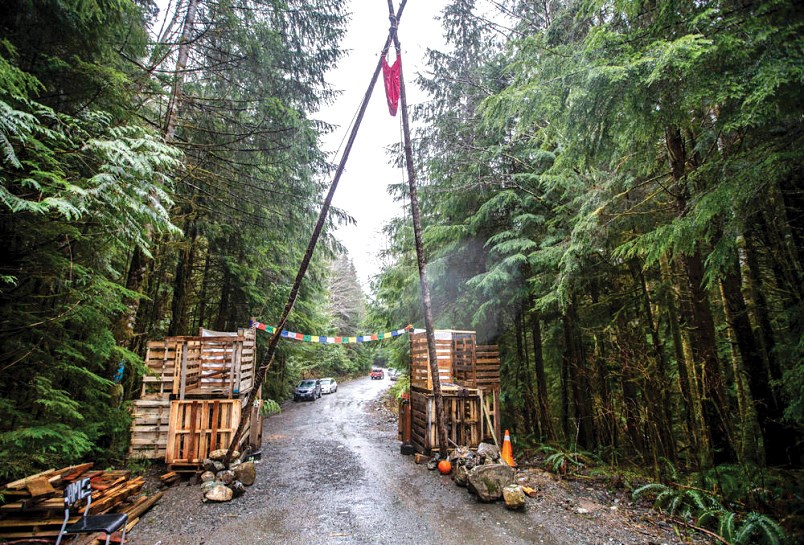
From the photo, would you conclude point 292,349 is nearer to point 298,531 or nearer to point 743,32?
point 298,531

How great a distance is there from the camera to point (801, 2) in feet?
8.21

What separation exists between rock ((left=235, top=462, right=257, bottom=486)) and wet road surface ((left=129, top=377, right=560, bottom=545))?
15 cm

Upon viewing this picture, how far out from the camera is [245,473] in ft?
19.0

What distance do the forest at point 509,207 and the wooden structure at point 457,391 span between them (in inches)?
39.9

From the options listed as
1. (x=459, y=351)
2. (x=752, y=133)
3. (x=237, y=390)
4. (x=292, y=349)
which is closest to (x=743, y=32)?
(x=752, y=133)

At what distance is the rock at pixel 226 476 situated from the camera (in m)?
5.48

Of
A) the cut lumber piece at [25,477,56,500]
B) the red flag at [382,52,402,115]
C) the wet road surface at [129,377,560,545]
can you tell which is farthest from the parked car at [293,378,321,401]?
the red flag at [382,52,402,115]

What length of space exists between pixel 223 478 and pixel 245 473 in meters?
0.37

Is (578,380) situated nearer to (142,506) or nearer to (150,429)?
(142,506)

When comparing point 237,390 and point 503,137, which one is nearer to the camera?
point 237,390

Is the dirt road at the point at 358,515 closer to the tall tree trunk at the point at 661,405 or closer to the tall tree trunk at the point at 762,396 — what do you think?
the tall tree trunk at the point at 661,405

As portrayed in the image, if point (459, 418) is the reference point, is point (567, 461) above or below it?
A: below

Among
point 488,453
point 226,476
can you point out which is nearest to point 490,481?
point 488,453

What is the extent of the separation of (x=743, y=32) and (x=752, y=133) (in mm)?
1298
